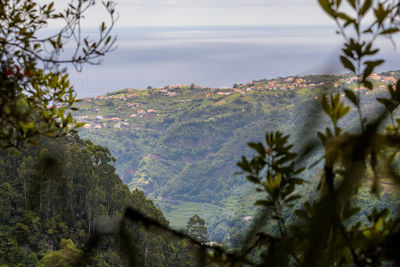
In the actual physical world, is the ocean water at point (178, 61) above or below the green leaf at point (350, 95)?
above

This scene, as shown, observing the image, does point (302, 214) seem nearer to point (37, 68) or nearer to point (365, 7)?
point (365, 7)

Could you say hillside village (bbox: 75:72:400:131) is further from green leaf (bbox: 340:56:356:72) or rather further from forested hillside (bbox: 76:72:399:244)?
green leaf (bbox: 340:56:356:72)

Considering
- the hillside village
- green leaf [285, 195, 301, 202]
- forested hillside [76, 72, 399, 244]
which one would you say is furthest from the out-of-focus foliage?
the hillside village

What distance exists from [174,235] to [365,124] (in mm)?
232

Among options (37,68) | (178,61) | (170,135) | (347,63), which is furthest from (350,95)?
(178,61)

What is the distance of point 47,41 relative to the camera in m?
1.39

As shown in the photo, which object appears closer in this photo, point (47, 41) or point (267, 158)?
point (267, 158)

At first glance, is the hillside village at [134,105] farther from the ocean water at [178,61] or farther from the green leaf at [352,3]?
the green leaf at [352,3]

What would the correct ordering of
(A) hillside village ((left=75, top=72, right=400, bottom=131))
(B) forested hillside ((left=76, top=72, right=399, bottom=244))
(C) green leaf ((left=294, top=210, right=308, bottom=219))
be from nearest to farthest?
1. (C) green leaf ((left=294, top=210, right=308, bottom=219))
2. (B) forested hillside ((left=76, top=72, right=399, bottom=244))
3. (A) hillside village ((left=75, top=72, right=400, bottom=131))

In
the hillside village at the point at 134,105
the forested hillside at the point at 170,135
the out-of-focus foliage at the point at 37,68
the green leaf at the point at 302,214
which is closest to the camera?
the green leaf at the point at 302,214

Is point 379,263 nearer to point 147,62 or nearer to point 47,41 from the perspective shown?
point 47,41

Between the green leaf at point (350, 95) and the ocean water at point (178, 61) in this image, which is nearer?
the green leaf at point (350, 95)

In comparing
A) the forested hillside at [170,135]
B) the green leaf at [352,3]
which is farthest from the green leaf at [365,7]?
the forested hillside at [170,135]

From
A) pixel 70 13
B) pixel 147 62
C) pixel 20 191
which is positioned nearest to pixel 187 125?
pixel 20 191
